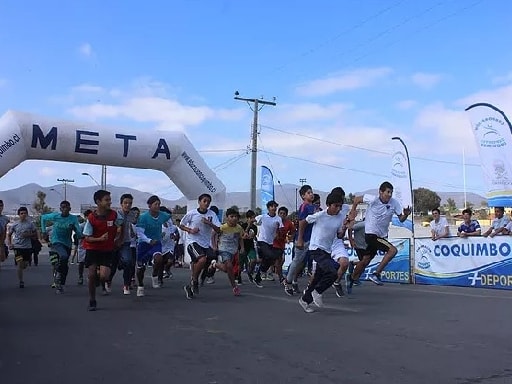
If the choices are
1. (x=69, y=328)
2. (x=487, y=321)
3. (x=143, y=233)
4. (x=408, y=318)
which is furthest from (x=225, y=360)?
(x=143, y=233)

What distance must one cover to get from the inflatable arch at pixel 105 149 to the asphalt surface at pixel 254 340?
17.3 ft

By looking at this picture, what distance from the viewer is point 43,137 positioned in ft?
48.7

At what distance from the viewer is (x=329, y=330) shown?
7.11 m

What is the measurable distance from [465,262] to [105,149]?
9.06m

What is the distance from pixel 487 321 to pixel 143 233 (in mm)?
6169

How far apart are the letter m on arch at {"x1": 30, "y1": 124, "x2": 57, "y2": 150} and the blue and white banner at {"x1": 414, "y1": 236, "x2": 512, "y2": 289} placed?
898 cm

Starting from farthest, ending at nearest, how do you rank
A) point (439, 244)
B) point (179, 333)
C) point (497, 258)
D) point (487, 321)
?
point (439, 244) < point (497, 258) < point (487, 321) < point (179, 333)

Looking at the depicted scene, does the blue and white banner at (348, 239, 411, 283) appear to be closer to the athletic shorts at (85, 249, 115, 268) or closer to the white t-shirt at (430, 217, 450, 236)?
the white t-shirt at (430, 217, 450, 236)

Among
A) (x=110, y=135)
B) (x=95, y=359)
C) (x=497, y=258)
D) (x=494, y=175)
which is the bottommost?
(x=95, y=359)

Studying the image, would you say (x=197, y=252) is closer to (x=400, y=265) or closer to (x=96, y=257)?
(x=96, y=257)

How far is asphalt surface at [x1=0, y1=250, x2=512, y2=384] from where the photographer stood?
501cm

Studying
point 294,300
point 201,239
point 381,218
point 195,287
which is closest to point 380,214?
point 381,218

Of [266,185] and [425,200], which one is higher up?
[425,200]

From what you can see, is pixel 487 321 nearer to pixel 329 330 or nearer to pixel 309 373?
pixel 329 330
